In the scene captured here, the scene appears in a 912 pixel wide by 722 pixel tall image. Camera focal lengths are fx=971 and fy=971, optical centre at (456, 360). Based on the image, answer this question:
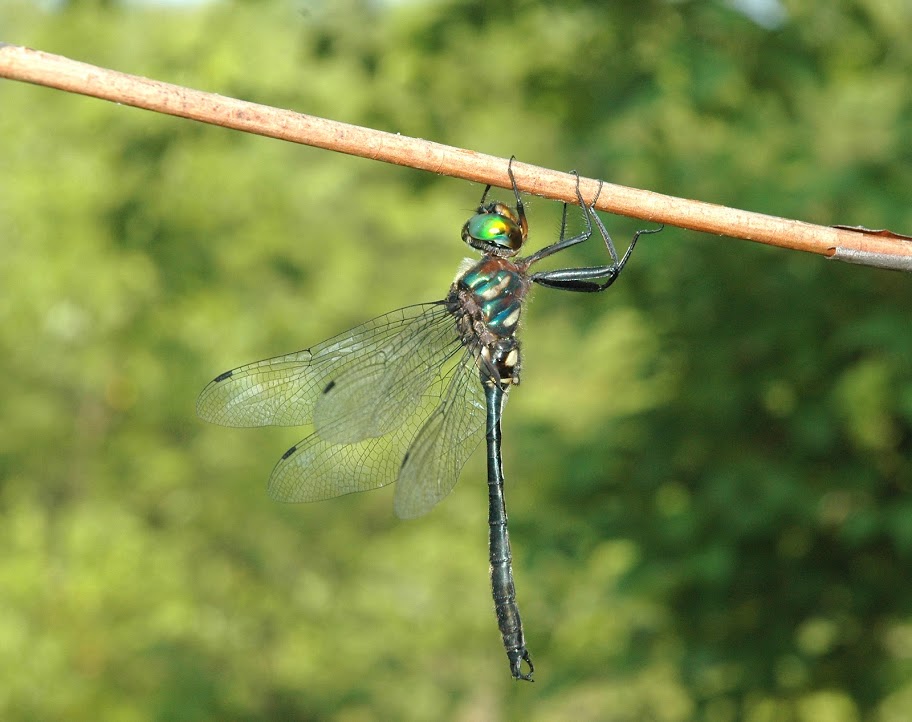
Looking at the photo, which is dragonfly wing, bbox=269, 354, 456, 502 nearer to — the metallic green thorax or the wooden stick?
the metallic green thorax

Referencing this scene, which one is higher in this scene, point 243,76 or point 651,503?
point 243,76

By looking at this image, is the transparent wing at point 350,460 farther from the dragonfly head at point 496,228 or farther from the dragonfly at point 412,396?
the dragonfly head at point 496,228

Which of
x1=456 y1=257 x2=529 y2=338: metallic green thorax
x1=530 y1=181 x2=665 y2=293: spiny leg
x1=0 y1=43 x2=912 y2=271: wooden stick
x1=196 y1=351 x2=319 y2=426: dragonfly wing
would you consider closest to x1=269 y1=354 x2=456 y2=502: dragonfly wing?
x1=196 y1=351 x2=319 y2=426: dragonfly wing

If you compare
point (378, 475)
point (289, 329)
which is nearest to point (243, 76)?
point (378, 475)

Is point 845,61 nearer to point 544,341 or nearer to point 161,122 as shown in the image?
point 161,122

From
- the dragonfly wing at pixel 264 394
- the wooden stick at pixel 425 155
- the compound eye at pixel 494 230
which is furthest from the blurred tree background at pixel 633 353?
the wooden stick at pixel 425 155

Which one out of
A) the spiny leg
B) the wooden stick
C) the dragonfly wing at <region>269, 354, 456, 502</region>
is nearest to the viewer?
the wooden stick

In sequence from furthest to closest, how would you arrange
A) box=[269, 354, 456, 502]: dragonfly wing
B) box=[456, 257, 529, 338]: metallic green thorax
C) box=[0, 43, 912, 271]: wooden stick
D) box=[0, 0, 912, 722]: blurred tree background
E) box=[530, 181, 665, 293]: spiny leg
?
box=[0, 0, 912, 722]: blurred tree background, box=[269, 354, 456, 502]: dragonfly wing, box=[456, 257, 529, 338]: metallic green thorax, box=[530, 181, 665, 293]: spiny leg, box=[0, 43, 912, 271]: wooden stick
